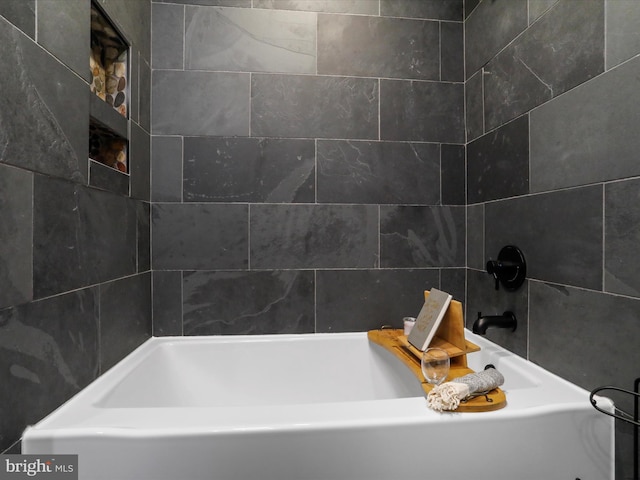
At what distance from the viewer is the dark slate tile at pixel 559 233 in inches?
38.6

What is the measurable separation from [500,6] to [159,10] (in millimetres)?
1592

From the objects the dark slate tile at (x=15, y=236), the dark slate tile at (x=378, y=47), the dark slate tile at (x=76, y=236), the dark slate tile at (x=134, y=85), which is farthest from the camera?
the dark slate tile at (x=378, y=47)

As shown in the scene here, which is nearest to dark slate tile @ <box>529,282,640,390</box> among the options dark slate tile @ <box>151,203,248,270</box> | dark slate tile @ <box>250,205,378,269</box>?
dark slate tile @ <box>250,205,378,269</box>

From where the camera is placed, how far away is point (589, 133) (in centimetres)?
100

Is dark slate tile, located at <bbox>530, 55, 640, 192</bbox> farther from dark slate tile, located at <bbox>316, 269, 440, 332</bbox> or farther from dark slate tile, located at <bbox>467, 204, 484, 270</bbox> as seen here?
dark slate tile, located at <bbox>316, 269, 440, 332</bbox>

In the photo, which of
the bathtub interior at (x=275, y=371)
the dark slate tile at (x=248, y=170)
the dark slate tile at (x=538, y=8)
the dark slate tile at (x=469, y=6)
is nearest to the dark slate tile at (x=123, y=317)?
the bathtub interior at (x=275, y=371)

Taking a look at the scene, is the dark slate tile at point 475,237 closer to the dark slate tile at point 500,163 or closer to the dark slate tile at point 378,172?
the dark slate tile at point 500,163

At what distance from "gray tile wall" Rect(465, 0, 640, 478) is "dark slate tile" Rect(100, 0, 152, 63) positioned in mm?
1596

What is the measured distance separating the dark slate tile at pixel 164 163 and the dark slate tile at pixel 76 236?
0.80ft

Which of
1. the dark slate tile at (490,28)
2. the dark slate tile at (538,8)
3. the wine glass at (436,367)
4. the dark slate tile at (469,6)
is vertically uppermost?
the dark slate tile at (469,6)

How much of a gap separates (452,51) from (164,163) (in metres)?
Answer: 1.60

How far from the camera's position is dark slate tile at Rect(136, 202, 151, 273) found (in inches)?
57.5

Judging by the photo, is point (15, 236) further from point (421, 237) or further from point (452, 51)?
point (452, 51)

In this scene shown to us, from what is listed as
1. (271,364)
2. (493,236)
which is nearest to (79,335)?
(271,364)
